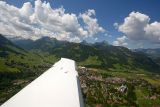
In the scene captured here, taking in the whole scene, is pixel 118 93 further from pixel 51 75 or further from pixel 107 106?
pixel 51 75

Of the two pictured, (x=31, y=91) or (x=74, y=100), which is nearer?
(x=74, y=100)

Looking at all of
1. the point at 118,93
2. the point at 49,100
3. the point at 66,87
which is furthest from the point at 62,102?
the point at 118,93

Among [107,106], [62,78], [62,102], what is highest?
[62,78]

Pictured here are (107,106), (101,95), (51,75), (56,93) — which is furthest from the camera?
(101,95)

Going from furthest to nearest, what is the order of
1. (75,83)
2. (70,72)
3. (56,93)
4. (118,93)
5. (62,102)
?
(118,93)
(70,72)
(75,83)
(56,93)
(62,102)

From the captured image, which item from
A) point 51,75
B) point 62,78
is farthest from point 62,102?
point 51,75

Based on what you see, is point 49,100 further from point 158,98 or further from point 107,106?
point 158,98

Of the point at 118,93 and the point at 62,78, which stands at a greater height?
the point at 62,78
